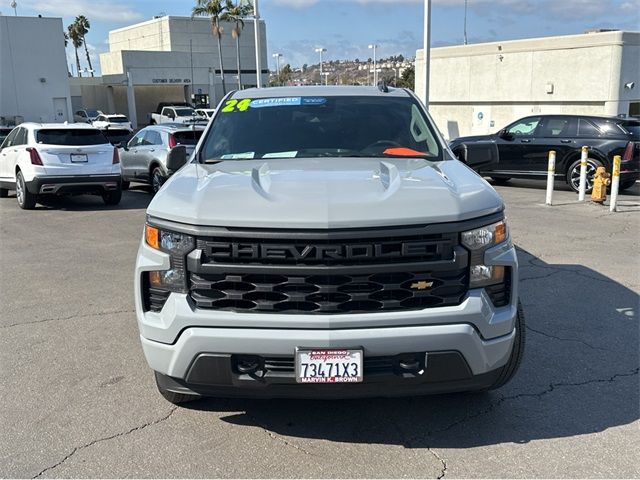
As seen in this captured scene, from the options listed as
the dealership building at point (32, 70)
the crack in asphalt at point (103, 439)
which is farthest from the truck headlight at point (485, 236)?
the dealership building at point (32, 70)

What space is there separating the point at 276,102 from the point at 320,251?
7.41 feet

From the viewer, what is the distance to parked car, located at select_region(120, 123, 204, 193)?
41.3 ft

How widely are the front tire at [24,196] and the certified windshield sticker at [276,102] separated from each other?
8.56 meters

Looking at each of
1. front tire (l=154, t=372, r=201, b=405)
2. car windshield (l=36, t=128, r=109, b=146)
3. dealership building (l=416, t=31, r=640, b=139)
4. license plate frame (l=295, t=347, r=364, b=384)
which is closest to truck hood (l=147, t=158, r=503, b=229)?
license plate frame (l=295, t=347, r=364, b=384)

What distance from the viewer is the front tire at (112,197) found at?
481 inches

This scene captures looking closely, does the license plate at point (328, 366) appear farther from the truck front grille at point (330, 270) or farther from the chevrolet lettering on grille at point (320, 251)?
the chevrolet lettering on grille at point (320, 251)

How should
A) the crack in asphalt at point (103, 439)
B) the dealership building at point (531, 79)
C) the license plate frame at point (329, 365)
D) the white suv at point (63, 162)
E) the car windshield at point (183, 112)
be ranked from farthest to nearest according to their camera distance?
the car windshield at point (183, 112) < the dealership building at point (531, 79) < the white suv at point (63, 162) < the crack in asphalt at point (103, 439) < the license plate frame at point (329, 365)

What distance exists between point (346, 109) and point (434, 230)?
2.10 m

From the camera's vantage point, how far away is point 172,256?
3.09 m

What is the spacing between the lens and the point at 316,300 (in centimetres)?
300

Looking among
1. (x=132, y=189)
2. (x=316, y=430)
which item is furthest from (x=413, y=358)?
(x=132, y=189)

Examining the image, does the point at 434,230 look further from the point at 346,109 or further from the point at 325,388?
the point at 346,109

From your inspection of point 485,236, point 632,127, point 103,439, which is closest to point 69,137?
point 103,439

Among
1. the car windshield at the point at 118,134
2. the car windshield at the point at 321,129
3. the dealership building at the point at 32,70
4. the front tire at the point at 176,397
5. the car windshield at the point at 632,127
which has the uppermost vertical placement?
the dealership building at the point at 32,70
